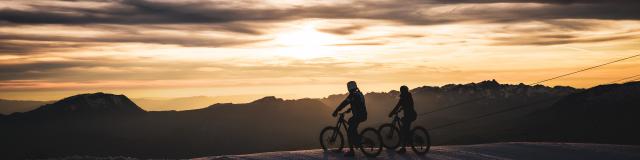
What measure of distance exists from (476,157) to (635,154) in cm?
537

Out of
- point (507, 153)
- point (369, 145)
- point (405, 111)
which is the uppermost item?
point (405, 111)

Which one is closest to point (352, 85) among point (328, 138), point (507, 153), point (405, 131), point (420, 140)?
point (405, 131)

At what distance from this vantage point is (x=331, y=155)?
71.1 feet

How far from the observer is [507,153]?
22281 millimetres

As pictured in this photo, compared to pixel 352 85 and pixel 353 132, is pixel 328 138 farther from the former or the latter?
pixel 352 85

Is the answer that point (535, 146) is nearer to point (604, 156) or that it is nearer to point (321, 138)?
point (604, 156)

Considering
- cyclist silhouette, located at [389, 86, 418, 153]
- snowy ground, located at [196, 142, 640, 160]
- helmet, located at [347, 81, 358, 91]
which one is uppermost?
helmet, located at [347, 81, 358, 91]

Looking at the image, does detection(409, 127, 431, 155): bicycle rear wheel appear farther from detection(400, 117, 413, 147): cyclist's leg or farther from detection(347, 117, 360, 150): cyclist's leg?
detection(347, 117, 360, 150): cyclist's leg

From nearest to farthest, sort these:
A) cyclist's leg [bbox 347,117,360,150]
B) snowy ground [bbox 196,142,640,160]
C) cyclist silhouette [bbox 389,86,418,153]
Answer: cyclist's leg [bbox 347,117,360,150], snowy ground [bbox 196,142,640,160], cyclist silhouette [bbox 389,86,418,153]

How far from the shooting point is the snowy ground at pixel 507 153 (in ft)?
69.2

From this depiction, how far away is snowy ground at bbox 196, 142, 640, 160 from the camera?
2109 centimetres

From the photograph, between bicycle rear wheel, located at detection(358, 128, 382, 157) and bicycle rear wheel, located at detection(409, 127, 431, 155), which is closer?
bicycle rear wheel, located at detection(358, 128, 382, 157)

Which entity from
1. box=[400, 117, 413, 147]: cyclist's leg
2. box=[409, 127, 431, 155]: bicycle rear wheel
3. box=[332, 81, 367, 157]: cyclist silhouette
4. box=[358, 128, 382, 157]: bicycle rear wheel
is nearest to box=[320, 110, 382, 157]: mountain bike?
box=[358, 128, 382, 157]: bicycle rear wheel

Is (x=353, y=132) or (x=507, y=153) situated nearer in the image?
(x=353, y=132)
